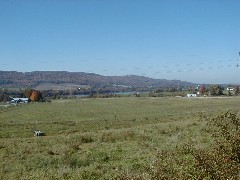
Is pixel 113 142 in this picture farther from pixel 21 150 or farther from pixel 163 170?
pixel 163 170

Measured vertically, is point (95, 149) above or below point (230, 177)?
below

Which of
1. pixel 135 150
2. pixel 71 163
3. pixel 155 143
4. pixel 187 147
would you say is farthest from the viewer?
pixel 155 143

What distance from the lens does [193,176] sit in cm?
645

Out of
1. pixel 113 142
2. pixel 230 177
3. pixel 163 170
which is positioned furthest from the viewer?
pixel 113 142

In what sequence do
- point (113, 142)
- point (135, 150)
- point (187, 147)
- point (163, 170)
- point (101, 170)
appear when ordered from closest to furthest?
point (163, 170) < point (187, 147) < point (101, 170) < point (135, 150) < point (113, 142)

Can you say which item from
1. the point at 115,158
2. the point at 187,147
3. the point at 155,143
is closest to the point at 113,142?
the point at 155,143

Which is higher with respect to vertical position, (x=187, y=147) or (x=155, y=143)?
(x=187, y=147)

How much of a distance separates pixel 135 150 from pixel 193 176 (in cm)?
1858

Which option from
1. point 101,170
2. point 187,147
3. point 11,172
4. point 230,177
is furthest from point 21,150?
point 230,177

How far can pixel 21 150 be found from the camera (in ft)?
85.8

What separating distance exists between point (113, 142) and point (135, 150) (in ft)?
15.8

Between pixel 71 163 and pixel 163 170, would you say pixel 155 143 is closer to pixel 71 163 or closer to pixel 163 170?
pixel 71 163

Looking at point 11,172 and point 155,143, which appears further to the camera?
point 155,143

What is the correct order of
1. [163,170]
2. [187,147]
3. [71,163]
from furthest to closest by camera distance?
[71,163], [187,147], [163,170]
